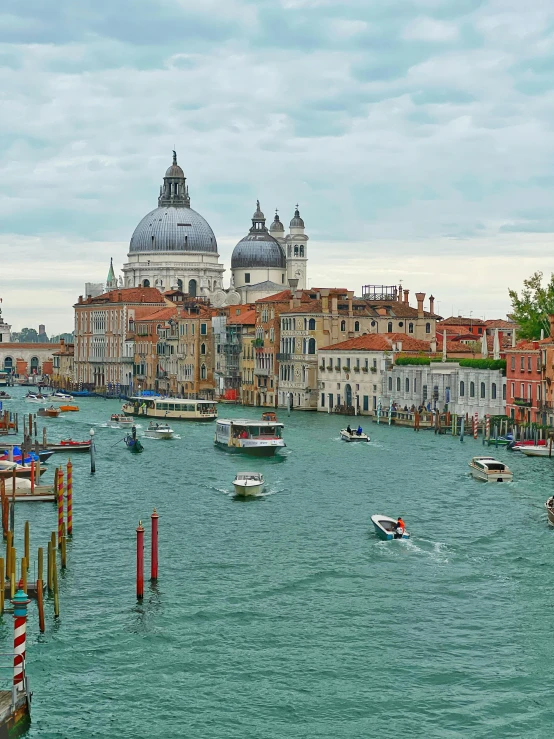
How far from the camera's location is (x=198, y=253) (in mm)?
160750

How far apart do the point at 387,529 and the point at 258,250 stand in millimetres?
121765

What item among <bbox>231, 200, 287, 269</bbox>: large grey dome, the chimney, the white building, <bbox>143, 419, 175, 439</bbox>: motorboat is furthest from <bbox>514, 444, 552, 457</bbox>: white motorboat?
the white building

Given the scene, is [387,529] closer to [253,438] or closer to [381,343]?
[253,438]

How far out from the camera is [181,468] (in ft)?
175

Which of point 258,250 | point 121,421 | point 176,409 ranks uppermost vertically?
point 258,250

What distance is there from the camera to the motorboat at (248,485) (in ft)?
142

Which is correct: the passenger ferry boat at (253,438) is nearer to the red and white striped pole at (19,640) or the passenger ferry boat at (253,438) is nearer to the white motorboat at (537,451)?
the white motorboat at (537,451)

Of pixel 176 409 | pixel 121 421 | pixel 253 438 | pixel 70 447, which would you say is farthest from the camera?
pixel 176 409

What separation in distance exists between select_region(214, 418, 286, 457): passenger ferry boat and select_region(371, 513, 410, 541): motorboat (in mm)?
22123

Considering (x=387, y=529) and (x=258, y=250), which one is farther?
(x=258, y=250)

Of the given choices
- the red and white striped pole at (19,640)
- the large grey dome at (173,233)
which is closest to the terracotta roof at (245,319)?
the large grey dome at (173,233)

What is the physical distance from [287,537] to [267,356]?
65.6 m

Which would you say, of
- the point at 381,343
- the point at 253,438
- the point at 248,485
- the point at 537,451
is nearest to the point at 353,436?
the point at 253,438

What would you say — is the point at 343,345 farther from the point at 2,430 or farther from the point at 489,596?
the point at 489,596
